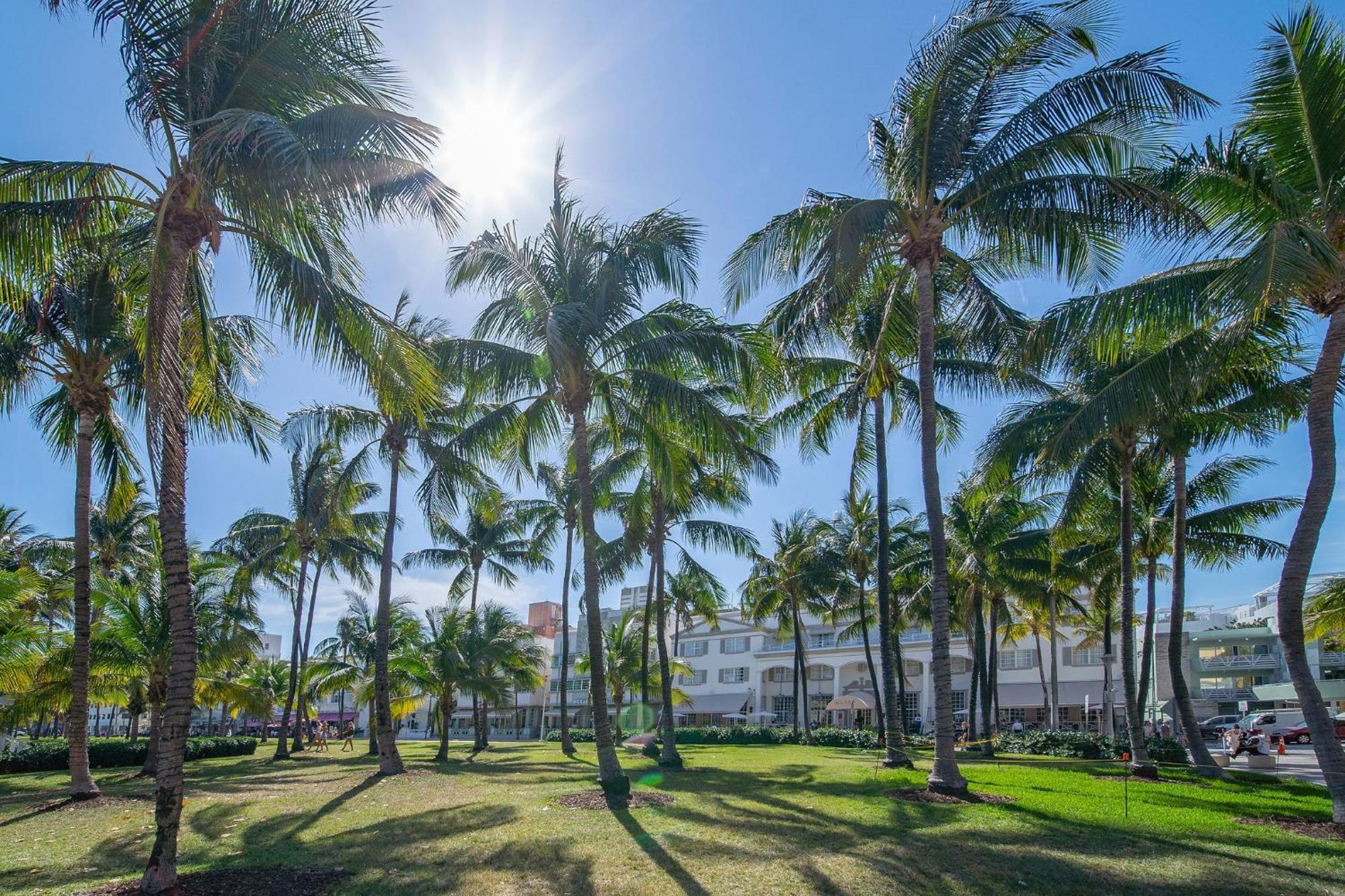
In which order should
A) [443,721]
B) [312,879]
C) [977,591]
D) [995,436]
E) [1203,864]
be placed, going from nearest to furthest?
1. [312,879]
2. [1203,864]
3. [995,436]
4. [443,721]
5. [977,591]

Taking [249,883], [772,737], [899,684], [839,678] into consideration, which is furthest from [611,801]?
[839,678]

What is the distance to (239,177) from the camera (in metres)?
8.52

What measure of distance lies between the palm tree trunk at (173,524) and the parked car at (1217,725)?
45.7 m

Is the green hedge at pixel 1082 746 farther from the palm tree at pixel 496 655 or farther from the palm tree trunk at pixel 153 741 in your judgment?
the palm tree trunk at pixel 153 741

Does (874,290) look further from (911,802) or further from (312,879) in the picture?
(312,879)

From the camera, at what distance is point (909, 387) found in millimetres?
21609

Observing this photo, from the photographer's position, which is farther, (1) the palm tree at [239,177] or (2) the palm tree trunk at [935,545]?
(2) the palm tree trunk at [935,545]

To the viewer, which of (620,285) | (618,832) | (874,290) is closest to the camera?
(618,832)

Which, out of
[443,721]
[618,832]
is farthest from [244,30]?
[443,721]

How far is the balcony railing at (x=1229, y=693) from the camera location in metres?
51.5

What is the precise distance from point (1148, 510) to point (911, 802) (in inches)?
526

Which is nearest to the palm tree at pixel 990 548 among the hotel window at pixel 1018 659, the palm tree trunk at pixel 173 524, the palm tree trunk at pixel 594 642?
the palm tree trunk at pixel 594 642

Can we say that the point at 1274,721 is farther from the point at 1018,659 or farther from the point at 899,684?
the point at 899,684

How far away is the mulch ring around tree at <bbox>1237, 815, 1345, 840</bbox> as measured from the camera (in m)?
9.95
